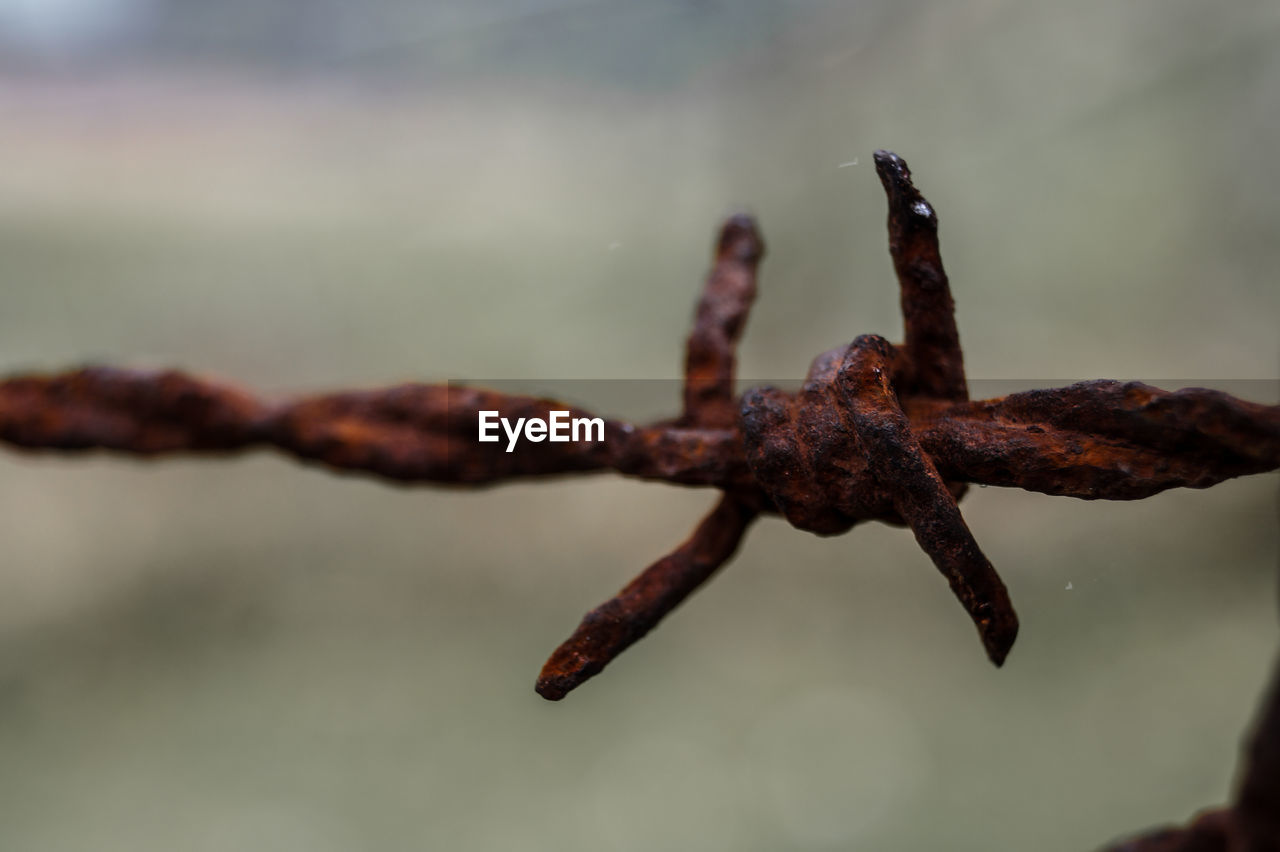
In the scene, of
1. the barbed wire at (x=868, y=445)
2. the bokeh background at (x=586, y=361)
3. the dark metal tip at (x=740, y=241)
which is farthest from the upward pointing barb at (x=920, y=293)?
the dark metal tip at (x=740, y=241)

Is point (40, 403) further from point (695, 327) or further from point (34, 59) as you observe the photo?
point (34, 59)

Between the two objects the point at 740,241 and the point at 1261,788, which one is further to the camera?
the point at 740,241

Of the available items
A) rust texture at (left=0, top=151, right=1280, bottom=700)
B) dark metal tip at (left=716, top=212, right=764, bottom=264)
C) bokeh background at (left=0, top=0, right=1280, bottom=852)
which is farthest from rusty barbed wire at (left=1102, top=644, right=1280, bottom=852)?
dark metal tip at (left=716, top=212, right=764, bottom=264)

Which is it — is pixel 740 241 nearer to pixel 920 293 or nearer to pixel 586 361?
pixel 920 293

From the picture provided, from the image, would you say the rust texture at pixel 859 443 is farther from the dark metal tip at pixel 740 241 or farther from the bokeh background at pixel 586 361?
the bokeh background at pixel 586 361

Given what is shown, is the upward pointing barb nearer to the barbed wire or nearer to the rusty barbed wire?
the barbed wire

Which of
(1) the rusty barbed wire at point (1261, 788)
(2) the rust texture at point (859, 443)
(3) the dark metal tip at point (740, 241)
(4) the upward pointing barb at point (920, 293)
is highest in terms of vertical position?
(3) the dark metal tip at point (740, 241)

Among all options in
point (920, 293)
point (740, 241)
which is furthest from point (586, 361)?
point (920, 293)
